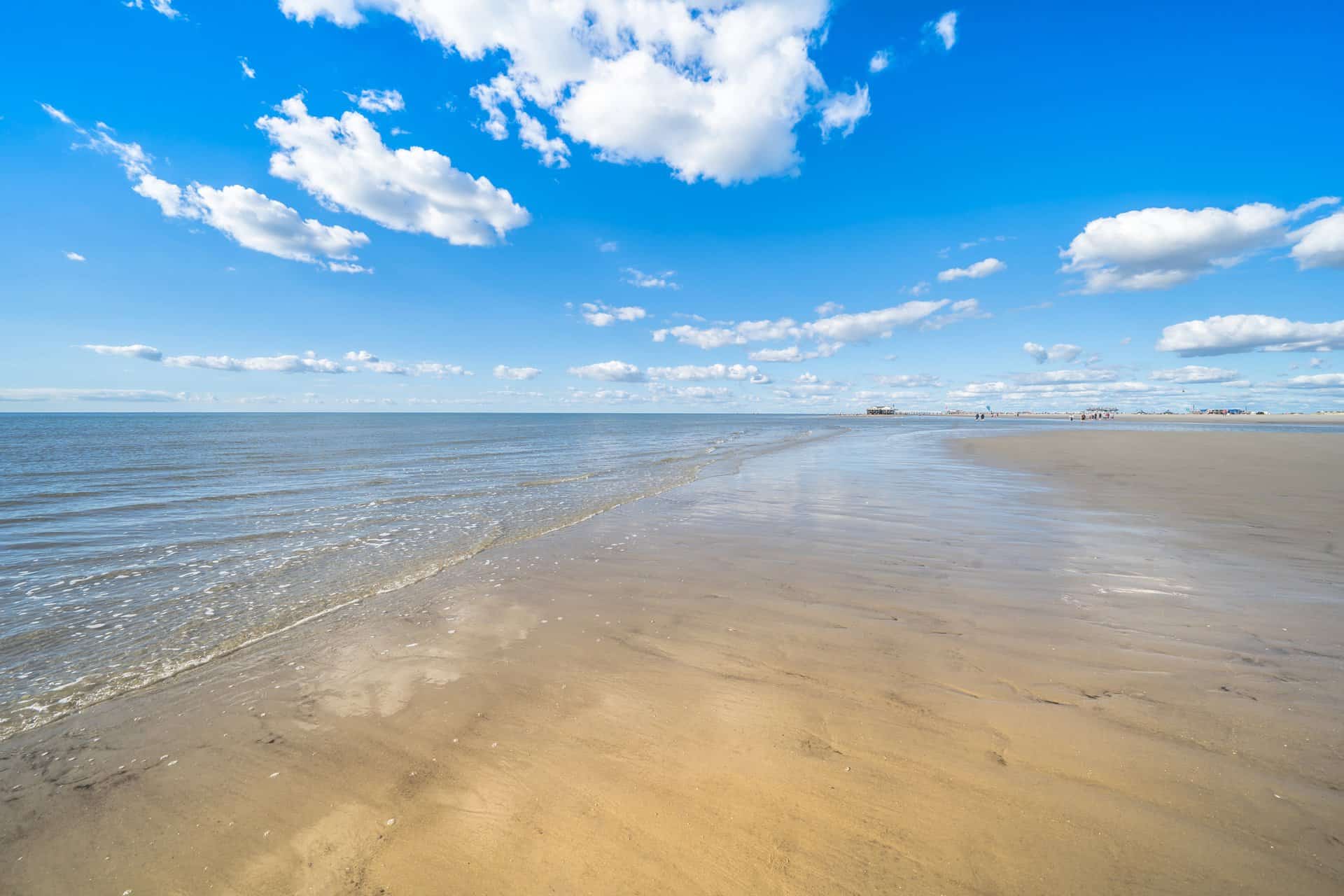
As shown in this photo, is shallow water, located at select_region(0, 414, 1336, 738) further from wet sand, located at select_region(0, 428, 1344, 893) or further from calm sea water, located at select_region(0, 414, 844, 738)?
wet sand, located at select_region(0, 428, 1344, 893)

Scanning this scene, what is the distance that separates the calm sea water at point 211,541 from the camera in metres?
6.39

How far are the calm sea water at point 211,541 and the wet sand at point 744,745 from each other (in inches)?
51.3

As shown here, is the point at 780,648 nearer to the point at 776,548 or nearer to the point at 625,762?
the point at 625,762

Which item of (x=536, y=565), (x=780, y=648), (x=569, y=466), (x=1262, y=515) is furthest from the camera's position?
(x=569, y=466)

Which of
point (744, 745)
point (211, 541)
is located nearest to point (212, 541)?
point (211, 541)

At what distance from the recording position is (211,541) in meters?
11.6

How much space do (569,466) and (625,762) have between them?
24.6 meters

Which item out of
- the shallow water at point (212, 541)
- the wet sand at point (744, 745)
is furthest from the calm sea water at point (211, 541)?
the wet sand at point (744, 745)

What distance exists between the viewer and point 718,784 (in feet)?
11.9

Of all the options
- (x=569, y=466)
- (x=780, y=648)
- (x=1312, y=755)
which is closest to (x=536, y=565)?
(x=780, y=648)

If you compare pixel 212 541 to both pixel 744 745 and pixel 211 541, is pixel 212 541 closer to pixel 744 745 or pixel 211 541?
pixel 211 541

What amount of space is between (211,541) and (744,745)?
45.0ft

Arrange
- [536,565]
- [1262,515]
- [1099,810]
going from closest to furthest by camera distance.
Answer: [1099,810] < [536,565] < [1262,515]

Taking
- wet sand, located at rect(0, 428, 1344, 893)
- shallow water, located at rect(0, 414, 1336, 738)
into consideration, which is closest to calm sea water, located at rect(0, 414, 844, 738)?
shallow water, located at rect(0, 414, 1336, 738)
